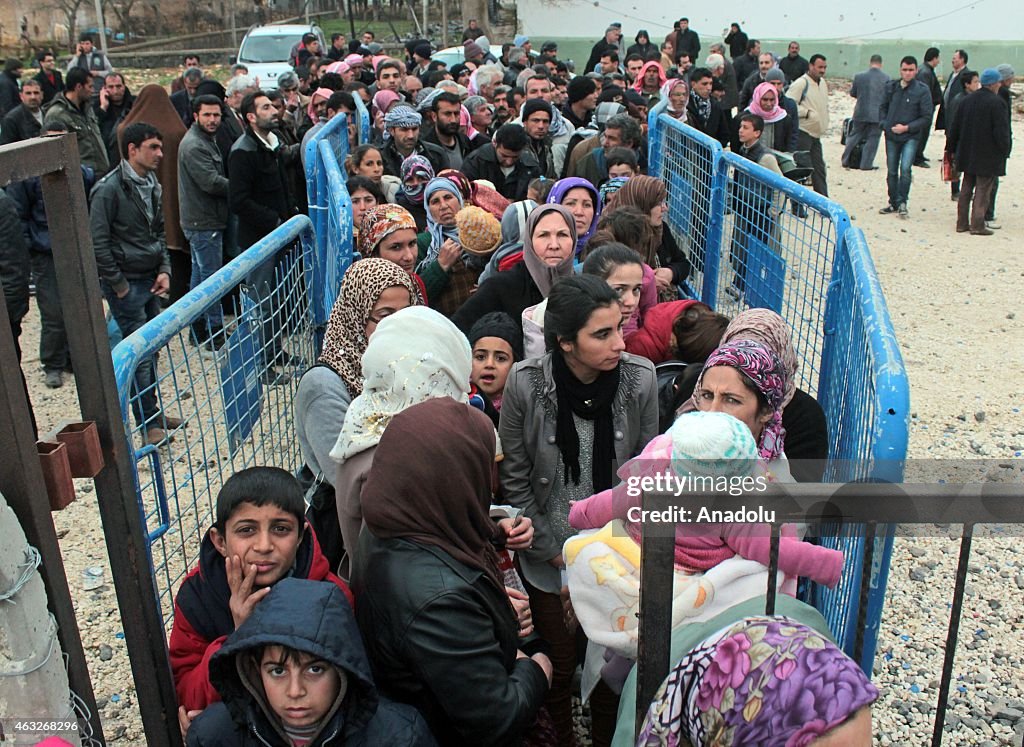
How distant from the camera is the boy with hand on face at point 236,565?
2.28m

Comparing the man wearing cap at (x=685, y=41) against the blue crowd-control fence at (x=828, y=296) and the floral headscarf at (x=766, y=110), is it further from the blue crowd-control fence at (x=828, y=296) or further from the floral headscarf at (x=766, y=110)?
the blue crowd-control fence at (x=828, y=296)

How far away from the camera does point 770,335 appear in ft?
9.50

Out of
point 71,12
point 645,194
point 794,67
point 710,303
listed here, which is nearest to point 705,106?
point 710,303

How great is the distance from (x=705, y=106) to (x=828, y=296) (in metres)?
7.25

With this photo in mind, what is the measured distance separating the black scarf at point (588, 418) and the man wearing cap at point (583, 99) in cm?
676

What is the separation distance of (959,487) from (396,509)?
1148mm

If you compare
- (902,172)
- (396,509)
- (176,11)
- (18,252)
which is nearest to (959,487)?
(396,509)

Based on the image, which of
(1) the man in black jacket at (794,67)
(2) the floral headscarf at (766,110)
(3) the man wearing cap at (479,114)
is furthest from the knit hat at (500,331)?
(1) the man in black jacket at (794,67)

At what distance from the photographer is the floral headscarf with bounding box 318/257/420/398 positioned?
322 cm

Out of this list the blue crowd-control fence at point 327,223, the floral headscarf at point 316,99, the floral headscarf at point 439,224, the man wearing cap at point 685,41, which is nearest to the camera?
the blue crowd-control fence at point 327,223

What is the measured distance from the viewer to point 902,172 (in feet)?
38.9

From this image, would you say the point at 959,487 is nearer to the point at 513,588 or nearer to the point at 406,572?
the point at 406,572

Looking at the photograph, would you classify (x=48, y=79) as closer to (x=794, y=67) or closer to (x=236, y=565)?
(x=236, y=565)

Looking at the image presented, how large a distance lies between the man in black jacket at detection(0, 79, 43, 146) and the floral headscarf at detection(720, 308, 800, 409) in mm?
8299
